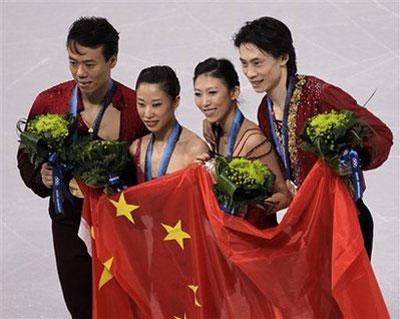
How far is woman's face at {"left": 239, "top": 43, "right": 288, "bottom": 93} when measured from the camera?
657 cm

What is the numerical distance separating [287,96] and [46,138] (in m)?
1.14

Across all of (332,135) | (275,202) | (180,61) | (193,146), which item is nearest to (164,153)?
(193,146)

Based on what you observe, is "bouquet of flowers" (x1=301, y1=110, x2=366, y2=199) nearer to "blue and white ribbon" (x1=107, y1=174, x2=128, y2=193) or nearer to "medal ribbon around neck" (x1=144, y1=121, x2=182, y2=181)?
"medal ribbon around neck" (x1=144, y1=121, x2=182, y2=181)

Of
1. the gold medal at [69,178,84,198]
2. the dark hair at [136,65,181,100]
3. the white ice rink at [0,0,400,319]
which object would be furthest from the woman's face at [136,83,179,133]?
the white ice rink at [0,0,400,319]

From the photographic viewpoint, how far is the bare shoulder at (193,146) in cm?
657

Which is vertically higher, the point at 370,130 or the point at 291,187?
the point at 370,130

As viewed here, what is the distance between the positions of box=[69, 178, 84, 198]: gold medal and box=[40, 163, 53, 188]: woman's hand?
0.11 m

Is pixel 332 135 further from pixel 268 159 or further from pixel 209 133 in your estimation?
pixel 209 133

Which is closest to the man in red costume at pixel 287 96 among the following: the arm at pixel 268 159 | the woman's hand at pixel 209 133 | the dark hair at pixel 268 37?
the dark hair at pixel 268 37

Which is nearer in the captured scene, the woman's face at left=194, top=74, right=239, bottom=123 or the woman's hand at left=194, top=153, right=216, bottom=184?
the woman's hand at left=194, top=153, right=216, bottom=184

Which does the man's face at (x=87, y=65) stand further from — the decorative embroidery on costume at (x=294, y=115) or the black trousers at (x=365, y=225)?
the black trousers at (x=365, y=225)

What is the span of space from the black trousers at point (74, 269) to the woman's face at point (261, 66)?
1.15 meters

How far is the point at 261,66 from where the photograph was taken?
21.6 feet

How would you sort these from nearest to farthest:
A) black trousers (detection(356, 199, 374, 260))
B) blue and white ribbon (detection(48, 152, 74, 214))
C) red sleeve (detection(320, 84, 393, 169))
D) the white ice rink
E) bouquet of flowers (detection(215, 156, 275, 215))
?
bouquet of flowers (detection(215, 156, 275, 215)) → red sleeve (detection(320, 84, 393, 169)) → blue and white ribbon (detection(48, 152, 74, 214)) → black trousers (detection(356, 199, 374, 260)) → the white ice rink
